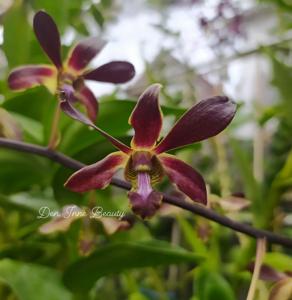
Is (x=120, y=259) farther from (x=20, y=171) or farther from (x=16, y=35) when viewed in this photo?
(x=16, y=35)

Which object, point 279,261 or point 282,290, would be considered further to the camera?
point 279,261

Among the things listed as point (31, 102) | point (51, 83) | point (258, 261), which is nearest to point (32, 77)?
point (51, 83)

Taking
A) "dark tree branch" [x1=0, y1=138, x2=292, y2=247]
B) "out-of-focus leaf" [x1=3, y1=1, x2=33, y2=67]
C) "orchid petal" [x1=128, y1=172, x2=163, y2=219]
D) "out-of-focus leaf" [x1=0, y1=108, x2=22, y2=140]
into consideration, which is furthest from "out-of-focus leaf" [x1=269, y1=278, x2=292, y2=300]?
"out-of-focus leaf" [x1=3, y1=1, x2=33, y2=67]

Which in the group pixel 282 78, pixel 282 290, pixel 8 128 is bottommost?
pixel 282 290

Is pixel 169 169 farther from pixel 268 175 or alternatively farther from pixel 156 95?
pixel 268 175

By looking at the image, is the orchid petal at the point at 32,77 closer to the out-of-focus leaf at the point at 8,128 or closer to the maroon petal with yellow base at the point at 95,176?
the out-of-focus leaf at the point at 8,128

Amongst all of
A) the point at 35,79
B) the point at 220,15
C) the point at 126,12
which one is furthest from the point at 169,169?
the point at 126,12

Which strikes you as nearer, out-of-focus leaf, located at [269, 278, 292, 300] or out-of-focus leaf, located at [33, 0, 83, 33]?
out-of-focus leaf, located at [269, 278, 292, 300]

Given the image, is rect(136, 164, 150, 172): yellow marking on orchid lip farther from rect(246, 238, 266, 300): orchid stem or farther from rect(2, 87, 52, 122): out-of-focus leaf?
rect(2, 87, 52, 122): out-of-focus leaf
